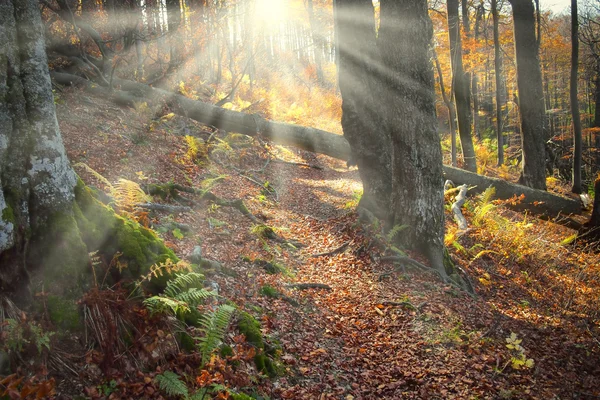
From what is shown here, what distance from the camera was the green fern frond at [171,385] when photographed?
9.85ft

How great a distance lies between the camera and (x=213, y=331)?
11.7 feet

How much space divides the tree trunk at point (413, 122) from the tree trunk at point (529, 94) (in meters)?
6.86

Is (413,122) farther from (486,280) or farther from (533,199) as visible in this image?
(533,199)

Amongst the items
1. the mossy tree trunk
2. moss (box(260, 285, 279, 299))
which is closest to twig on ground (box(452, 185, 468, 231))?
moss (box(260, 285, 279, 299))

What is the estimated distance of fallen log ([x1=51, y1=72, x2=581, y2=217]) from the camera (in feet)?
36.1

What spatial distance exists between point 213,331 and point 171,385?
0.61m

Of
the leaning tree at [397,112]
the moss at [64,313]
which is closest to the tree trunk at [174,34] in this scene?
the leaning tree at [397,112]

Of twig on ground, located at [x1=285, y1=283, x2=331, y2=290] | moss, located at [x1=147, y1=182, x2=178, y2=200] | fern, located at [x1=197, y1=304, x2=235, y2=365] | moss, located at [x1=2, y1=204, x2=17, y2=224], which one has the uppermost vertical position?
moss, located at [x1=2, y1=204, x2=17, y2=224]

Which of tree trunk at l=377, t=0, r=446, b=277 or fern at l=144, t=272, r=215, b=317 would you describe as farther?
tree trunk at l=377, t=0, r=446, b=277

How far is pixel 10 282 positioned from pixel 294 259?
4820 millimetres

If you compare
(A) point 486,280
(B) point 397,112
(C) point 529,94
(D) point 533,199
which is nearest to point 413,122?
(B) point 397,112

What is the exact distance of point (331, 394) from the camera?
4047mm

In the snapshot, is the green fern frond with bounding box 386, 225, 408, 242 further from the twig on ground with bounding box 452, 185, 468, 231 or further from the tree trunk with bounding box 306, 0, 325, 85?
the tree trunk with bounding box 306, 0, 325, 85

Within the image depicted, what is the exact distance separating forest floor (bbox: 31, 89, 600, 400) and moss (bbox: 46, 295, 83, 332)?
1.10 feet
